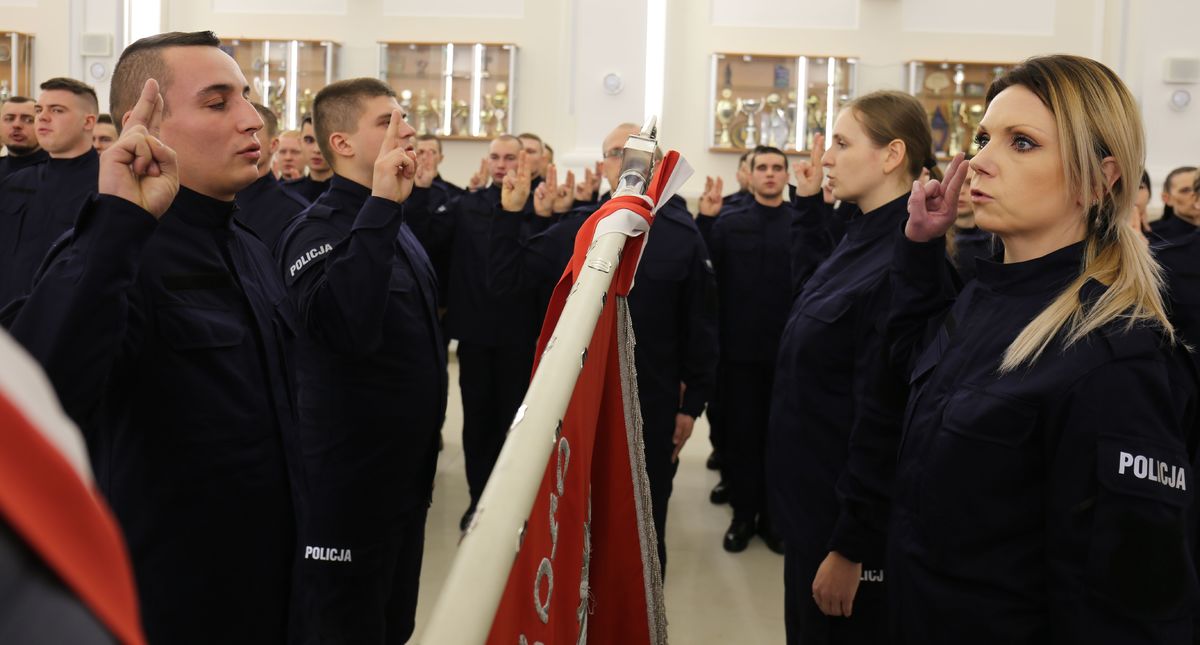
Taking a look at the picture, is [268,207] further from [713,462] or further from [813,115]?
[813,115]

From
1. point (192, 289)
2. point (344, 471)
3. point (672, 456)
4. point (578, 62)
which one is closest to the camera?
point (192, 289)

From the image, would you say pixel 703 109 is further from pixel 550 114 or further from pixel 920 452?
pixel 920 452

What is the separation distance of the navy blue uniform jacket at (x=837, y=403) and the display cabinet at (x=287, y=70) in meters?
8.70

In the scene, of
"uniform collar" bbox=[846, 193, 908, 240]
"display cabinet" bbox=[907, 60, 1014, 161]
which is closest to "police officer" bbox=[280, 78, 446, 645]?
"uniform collar" bbox=[846, 193, 908, 240]

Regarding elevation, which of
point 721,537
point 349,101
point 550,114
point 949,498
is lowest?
point 721,537

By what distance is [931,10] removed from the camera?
32.8 ft

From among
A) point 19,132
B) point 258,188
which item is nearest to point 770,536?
point 258,188

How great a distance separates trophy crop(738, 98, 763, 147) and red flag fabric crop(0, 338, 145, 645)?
32.5 ft

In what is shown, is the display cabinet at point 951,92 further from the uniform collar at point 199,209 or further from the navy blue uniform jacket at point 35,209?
the uniform collar at point 199,209

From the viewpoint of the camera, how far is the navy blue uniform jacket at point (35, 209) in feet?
15.0

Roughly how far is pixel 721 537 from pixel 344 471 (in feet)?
8.91

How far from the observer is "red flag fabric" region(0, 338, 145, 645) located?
0.35m

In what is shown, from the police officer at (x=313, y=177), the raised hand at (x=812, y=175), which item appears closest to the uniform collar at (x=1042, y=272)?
the raised hand at (x=812, y=175)

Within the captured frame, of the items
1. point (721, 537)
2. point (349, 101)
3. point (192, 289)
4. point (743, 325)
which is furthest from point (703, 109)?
point (192, 289)
